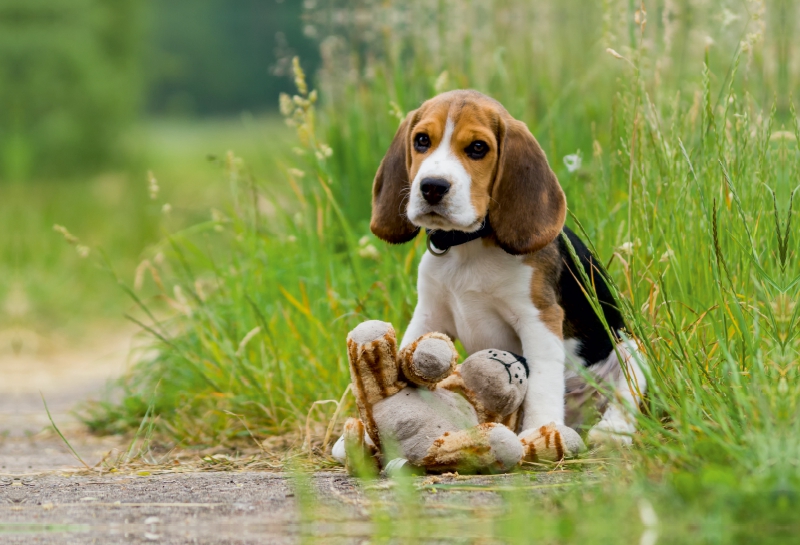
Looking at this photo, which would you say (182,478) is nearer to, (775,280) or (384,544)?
(384,544)

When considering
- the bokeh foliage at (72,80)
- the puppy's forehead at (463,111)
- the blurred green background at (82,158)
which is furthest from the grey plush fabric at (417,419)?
the bokeh foliage at (72,80)

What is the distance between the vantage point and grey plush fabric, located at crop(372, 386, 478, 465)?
10.2 ft

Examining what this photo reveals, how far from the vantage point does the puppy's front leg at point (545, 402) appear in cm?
319

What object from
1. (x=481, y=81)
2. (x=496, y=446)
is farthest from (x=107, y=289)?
(x=496, y=446)

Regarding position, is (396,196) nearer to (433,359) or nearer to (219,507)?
(433,359)

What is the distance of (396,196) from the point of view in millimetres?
3670

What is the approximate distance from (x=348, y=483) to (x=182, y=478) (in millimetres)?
621

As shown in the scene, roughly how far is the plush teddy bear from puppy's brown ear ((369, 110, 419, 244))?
60 cm

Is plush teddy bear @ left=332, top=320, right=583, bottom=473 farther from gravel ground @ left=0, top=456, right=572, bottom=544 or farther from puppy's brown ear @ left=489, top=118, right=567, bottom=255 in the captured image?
puppy's brown ear @ left=489, top=118, right=567, bottom=255

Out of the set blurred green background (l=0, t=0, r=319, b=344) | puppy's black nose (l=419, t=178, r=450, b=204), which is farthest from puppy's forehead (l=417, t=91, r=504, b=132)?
blurred green background (l=0, t=0, r=319, b=344)

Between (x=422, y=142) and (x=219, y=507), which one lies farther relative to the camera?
(x=422, y=142)

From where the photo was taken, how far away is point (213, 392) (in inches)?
182

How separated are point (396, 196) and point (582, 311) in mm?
869

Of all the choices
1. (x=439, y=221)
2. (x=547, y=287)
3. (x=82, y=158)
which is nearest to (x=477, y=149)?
(x=439, y=221)
